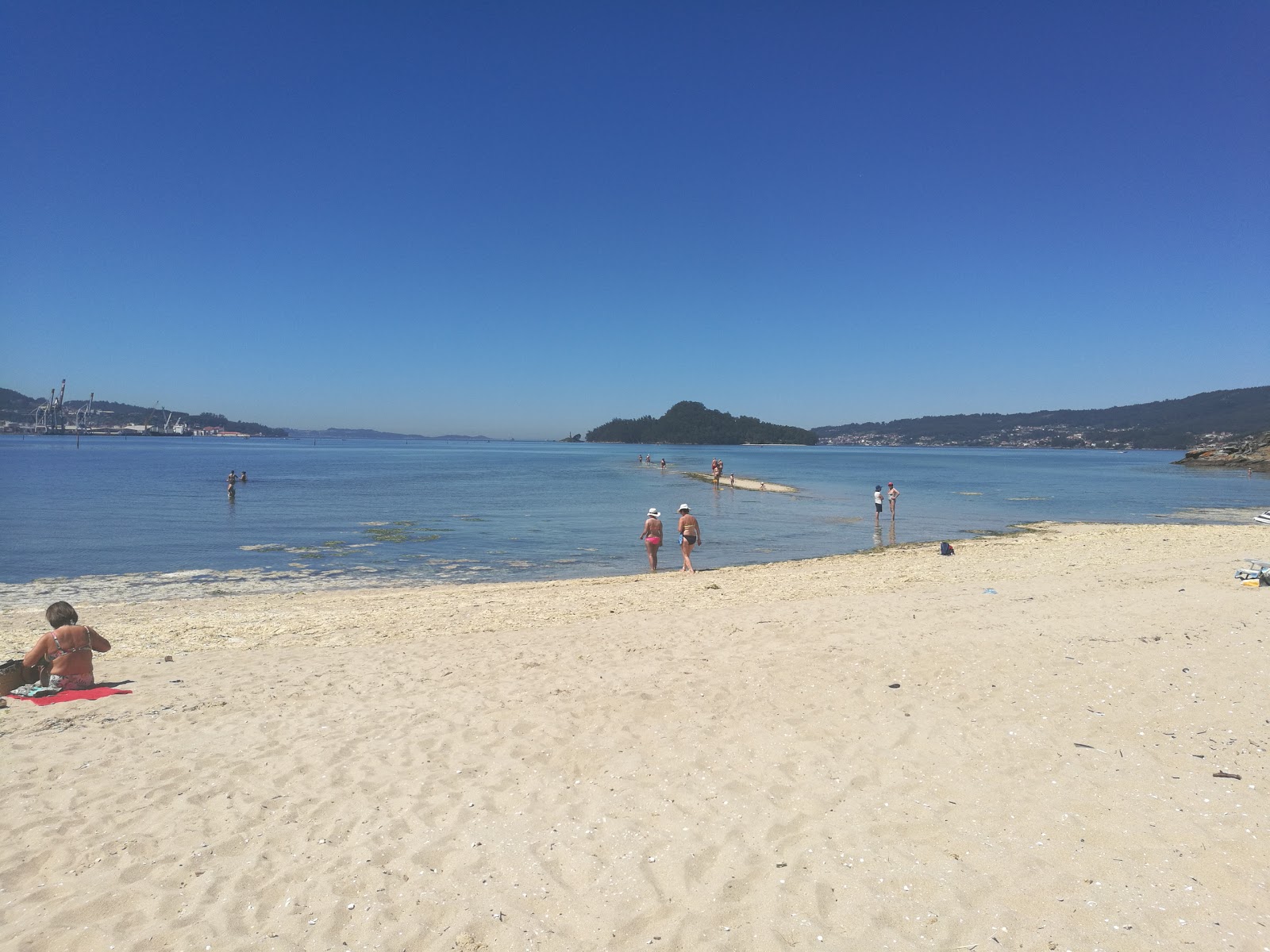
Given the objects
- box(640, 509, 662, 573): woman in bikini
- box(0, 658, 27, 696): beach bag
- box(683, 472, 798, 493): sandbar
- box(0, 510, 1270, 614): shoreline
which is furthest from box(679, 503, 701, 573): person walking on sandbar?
box(683, 472, 798, 493): sandbar

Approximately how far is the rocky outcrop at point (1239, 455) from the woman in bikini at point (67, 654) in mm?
109562

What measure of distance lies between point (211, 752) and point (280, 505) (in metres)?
35.9

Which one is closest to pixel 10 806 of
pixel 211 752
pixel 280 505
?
pixel 211 752

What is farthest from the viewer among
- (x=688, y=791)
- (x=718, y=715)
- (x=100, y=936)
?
(x=718, y=715)

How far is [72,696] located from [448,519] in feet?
84.2

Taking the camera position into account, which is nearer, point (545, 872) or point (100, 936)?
point (100, 936)

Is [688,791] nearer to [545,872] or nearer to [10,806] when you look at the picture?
[545,872]

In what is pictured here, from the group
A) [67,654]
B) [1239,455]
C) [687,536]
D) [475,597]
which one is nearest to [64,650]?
[67,654]

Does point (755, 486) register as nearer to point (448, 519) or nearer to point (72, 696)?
point (448, 519)

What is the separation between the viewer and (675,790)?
5.54 metres

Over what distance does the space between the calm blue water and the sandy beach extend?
10.9 meters

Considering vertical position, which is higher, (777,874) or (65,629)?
(65,629)

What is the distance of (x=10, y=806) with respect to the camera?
17.4ft

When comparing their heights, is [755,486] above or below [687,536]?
below
